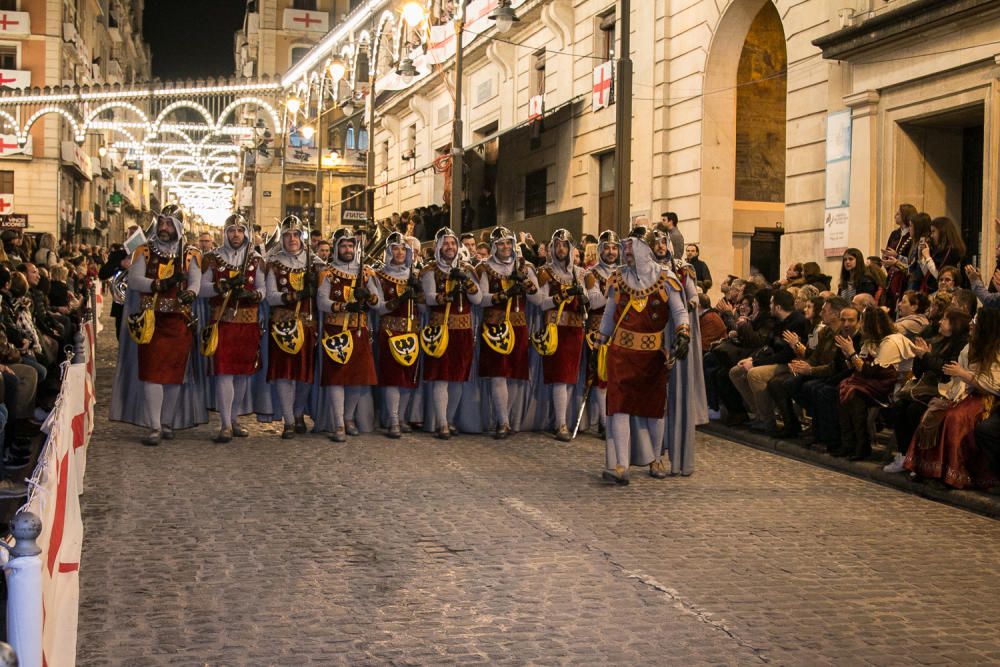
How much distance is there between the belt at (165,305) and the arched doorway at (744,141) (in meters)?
12.1

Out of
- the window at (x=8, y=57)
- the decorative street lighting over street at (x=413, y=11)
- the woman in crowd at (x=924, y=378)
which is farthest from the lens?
the window at (x=8, y=57)

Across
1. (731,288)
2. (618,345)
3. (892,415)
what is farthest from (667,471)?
(731,288)

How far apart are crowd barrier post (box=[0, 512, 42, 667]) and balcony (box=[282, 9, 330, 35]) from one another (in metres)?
78.1

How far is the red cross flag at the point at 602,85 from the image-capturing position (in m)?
23.1

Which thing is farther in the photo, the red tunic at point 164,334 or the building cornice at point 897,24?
the building cornice at point 897,24

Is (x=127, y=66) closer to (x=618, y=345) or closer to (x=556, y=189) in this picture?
(x=556, y=189)

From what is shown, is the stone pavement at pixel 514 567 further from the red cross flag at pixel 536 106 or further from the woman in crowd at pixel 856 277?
the red cross flag at pixel 536 106

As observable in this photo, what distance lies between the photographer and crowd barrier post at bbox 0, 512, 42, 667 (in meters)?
3.25

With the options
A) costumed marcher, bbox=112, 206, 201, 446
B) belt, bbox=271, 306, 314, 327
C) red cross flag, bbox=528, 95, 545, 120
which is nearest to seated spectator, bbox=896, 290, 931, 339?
belt, bbox=271, 306, 314, 327

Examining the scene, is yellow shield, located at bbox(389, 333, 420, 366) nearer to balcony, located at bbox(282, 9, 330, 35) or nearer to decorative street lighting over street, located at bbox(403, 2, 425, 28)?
decorative street lighting over street, located at bbox(403, 2, 425, 28)

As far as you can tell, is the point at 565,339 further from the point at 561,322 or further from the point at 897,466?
the point at 897,466

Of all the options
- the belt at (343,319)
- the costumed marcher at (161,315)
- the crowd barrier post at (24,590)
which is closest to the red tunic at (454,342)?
the belt at (343,319)

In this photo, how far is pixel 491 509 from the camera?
8.32 meters

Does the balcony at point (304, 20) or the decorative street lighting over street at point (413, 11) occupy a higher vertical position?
the balcony at point (304, 20)
